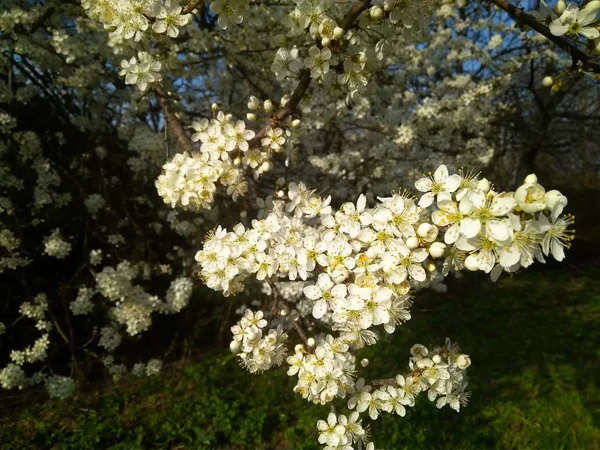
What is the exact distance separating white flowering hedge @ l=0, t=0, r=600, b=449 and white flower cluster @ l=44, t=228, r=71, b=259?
0.07 ft

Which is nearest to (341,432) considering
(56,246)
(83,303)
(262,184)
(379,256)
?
(379,256)

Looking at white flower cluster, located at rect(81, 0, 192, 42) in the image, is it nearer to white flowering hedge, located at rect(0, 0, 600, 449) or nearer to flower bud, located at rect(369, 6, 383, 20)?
white flowering hedge, located at rect(0, 0, 600, 449)

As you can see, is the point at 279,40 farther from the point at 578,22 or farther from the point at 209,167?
the point at 578,22

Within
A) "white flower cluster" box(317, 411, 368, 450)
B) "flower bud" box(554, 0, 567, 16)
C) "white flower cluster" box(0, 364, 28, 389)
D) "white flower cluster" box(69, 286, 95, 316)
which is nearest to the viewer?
"flower bud" box(554, 0, 567, 16)

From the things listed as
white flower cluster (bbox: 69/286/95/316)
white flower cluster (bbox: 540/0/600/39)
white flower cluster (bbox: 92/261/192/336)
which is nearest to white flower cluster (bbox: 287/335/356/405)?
white flower cluster (bbox: 540/0/600/39)

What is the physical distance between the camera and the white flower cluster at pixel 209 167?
1611 millimetres

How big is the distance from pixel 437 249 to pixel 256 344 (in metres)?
0.80

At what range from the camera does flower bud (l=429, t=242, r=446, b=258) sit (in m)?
1.15

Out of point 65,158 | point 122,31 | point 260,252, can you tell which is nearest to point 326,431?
point 260,252

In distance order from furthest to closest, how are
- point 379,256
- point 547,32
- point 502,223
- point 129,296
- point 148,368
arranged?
point 148,368 < point 129,296 < point 547,32 < point 379,256 < point 502,223

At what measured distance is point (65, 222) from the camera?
12.4 feet

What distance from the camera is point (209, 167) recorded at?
163 centimetres

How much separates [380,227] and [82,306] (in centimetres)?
298

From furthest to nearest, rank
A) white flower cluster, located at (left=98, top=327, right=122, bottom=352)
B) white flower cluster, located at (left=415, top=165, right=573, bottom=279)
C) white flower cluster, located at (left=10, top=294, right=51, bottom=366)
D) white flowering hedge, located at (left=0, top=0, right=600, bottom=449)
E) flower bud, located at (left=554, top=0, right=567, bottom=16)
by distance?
white flower cluster, located at (left=98, top=327, right=122, bottom=352) → white flower cluster, located at (left=10, top=294, right=51, bottom=366) → flower bud, located at (left=554, top=0, right=567, bottom=16) → white flowering hedge, located at (left=0, top=0, right=600, bottom=449) → white flower cluster, located at (left=415, top=165, right=573, bottom=279)
